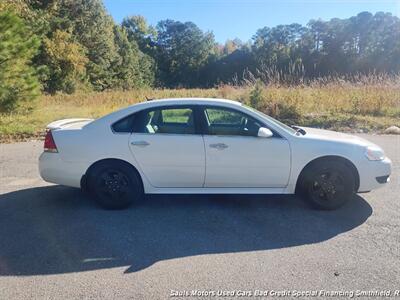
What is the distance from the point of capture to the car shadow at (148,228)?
3.37m

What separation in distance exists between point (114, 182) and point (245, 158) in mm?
1696

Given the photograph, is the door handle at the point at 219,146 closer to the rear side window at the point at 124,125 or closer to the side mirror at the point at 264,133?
the side mirror at the point at 264,133

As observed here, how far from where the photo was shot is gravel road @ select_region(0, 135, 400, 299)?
292 centimetres

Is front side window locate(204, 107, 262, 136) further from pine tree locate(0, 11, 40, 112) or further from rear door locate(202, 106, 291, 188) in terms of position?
pine tree locate(0, 11, 40, 112)

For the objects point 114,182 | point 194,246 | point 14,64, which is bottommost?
point 194,246

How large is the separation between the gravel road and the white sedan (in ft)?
1.02

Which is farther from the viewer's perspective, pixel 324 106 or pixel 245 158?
pixel 324 106

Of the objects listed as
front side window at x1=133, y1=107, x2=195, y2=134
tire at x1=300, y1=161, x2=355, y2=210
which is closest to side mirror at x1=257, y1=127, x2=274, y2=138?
tire at x1=300, y1=161, x2=355, y2=210

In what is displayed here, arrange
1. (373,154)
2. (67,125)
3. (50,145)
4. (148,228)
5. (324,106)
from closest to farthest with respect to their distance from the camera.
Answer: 1. (148,228)
2. (373,154)
3. (50,145)
4. (67,125)
5. (324,106)

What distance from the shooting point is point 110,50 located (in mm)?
47844

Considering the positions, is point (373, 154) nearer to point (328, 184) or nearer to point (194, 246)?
point (328, 184)

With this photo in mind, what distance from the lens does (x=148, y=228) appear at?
4000 millimetres

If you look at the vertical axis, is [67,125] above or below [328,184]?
above

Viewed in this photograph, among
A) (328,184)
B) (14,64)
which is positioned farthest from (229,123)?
(14,64)
